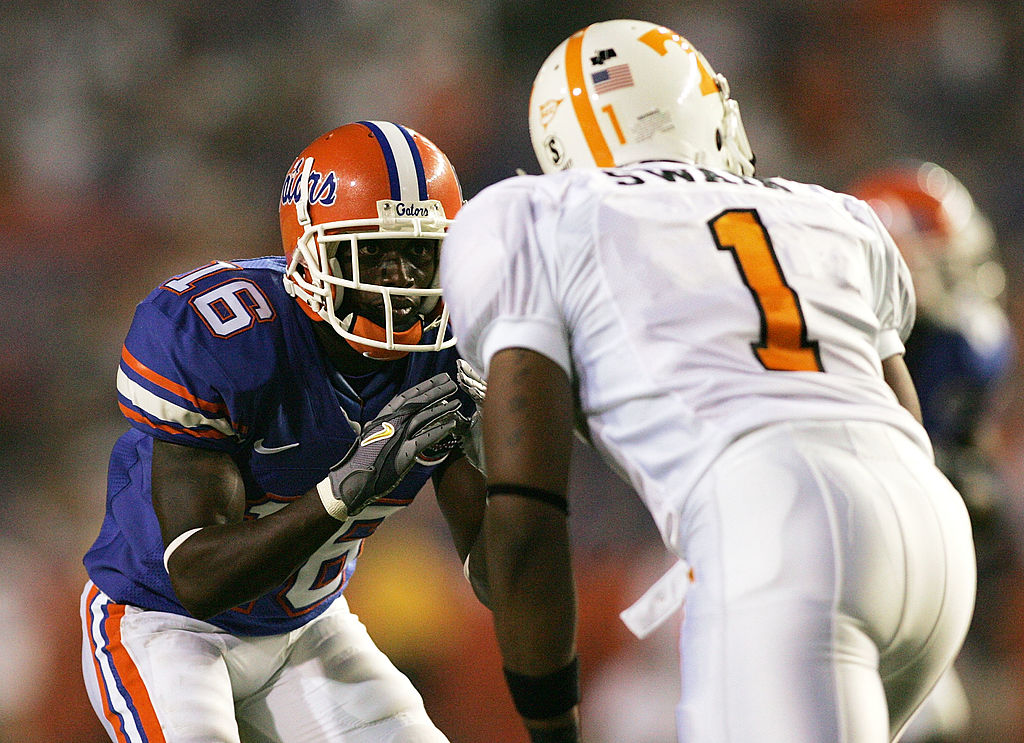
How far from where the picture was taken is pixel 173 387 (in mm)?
1690

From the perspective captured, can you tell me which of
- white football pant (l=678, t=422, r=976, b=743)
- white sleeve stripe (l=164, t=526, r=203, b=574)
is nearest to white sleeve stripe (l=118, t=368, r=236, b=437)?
white sleeve stripe (l=164, t=526, r=203, b=574)

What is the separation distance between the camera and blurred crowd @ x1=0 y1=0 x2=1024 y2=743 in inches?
138

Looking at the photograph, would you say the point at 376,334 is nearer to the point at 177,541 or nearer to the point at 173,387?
the point at 173,387

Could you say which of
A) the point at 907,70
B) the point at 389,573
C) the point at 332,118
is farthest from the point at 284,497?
the point at 907,70

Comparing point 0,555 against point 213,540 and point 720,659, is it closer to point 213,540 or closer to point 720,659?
point 213,540

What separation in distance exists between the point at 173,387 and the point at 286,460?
8.6 inches

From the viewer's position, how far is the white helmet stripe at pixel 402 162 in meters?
1.85

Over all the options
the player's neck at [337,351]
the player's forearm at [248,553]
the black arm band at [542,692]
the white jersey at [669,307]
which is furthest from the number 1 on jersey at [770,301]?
the player's neck at [337,351]

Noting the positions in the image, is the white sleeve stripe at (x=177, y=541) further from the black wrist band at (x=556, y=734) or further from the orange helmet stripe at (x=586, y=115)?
the orange helmet stripe at (x=586, y=115)

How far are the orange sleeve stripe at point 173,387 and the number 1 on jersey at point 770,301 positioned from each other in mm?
854

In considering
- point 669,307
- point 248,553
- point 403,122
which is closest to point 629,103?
point 669,307

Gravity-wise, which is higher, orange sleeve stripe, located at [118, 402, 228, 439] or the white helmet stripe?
the white helmet stripe

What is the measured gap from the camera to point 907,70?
5117 millimetres

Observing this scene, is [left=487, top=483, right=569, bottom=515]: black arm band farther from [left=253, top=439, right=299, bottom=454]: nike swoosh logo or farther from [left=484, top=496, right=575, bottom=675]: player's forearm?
[left=253, top=439, right=299, bottom=454]: nike swoosh logo
